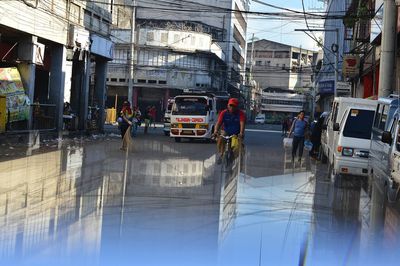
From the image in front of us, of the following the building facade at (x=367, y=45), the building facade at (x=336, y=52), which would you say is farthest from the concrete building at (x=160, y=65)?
the building facade at (x=367, y=45)

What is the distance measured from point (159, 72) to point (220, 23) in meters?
21.1

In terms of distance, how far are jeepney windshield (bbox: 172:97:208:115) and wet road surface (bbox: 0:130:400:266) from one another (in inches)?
513

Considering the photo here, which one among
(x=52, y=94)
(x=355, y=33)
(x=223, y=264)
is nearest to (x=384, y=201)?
(x=223, y=264)

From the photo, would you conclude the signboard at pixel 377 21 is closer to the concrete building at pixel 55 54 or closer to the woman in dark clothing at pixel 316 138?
the woman in dark clothing at pixel 316 138

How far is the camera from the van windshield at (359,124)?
50.3ft

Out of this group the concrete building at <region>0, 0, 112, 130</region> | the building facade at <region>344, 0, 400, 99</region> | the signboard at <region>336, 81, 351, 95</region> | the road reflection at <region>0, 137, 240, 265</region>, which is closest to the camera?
the road reflection at <region>0, 137, 240, 265</region>

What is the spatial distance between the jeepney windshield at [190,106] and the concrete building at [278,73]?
88.3m

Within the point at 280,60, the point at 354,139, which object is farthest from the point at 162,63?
the point at 280,60

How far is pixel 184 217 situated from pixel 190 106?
68.0ft

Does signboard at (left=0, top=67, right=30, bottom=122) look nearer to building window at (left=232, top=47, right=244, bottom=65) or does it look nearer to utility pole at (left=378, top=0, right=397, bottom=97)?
utility pole at (left=378, top=0, right=397, bottom=97)

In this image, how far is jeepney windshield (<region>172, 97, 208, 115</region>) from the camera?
29328 mm

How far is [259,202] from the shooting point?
10.9 m

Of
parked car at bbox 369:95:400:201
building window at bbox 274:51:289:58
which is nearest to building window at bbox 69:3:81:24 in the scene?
parked car at bbox 369:95:400:201

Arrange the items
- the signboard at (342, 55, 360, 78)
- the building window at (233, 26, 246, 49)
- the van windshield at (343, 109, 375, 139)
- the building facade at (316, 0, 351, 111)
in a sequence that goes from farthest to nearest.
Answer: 1. the building window at (233, 26, 246, 49)
2. the building facade at (316, 0, 351, 111)
3. the signboard at (342, 55, 360, 78)
4. the van windshield at (343, 109, 375, 139)
